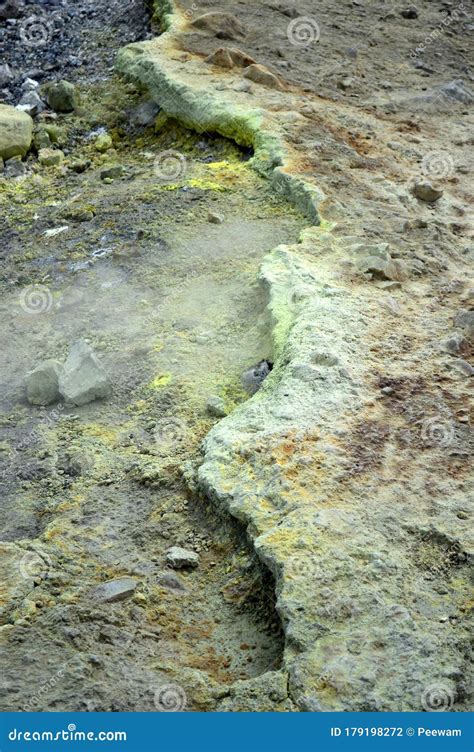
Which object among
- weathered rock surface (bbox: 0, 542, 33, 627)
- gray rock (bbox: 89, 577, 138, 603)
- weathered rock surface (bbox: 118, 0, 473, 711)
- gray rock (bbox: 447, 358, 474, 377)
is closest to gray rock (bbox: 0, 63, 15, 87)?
weathered rock surface (bbox: 118, 0, 473, 711)

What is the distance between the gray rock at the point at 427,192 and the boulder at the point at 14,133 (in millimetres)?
2719

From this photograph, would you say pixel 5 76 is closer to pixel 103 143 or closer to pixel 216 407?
pixel 103 143

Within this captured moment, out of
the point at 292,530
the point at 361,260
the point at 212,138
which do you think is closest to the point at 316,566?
the point at 292,530

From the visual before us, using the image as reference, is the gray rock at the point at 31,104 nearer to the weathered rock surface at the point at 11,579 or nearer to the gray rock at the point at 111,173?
the gray rock at the point at 111,173

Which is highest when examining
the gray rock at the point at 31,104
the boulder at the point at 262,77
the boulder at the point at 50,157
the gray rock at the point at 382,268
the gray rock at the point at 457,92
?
the gray rock at the point at 382,268

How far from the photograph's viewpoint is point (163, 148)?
665cm

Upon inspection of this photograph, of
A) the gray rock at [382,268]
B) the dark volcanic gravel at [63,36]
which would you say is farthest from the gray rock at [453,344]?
the dark volcanic gravel at [63,36]

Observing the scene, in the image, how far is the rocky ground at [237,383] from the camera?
2945mm

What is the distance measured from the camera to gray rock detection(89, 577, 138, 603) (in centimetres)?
316

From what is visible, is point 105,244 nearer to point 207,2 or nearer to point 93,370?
point 93,370

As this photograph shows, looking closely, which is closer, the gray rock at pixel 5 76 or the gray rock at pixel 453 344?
the gray rock at pixel 453 344

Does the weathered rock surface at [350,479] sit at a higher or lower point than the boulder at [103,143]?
higher

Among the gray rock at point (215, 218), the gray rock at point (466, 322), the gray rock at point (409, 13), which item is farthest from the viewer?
the gray rock at point (409, 13)

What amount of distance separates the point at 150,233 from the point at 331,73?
253cm
